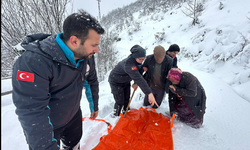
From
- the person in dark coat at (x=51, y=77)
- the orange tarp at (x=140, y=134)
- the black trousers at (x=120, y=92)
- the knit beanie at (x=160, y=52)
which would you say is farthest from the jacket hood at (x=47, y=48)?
the knit beanie at (x=160, y=52)

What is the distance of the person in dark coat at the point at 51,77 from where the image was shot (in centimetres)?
73

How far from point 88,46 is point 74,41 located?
0.11 m

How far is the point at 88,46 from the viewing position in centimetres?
97

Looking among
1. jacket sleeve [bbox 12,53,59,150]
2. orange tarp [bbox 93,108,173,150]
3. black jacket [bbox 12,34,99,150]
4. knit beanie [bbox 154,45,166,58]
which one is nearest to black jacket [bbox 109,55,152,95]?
knit beanie [bbox 154,45,166,58]

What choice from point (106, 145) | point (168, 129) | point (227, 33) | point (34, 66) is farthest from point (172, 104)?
point (227, 33)

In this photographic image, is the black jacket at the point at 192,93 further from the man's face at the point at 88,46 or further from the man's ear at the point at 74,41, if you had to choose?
the man's ear at the point at 74,41

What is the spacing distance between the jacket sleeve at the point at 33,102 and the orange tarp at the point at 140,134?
0.98 metres

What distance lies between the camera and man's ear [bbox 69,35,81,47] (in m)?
0.92

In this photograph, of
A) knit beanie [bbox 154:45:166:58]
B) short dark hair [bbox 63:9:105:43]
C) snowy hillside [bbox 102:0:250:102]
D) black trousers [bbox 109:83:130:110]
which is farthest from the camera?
snowy hillside [bbox 102:0:250:102]

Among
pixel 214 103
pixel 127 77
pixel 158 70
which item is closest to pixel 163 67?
pixel 158 70

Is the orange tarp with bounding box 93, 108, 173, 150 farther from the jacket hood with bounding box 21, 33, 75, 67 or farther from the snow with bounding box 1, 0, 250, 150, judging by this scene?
the jacket hood with bounding box 21, 33, 75, 67

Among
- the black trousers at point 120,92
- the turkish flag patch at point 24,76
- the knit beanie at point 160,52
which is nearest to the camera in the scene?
the turkish flag patch at point 24,76

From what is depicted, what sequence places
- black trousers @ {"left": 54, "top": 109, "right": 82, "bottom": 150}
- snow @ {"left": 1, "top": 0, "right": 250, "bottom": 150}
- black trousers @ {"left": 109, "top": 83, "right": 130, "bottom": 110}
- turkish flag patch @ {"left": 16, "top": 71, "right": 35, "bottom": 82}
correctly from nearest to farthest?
turkish flag patch @ {"left": 16, "top": 71, "right": 35, "bottom": 82} → black trousers @ {"left": 54, "top": 109, "right": 82, "bottom": 150} → snow @ {"left": 1, "top": 0, "right": 250, "bottom": 150} → black trousers @ {"left": 109, "top": 83, "right": 130, "bottom": 110}

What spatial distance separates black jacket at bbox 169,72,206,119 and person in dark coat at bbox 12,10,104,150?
158 centimetres
